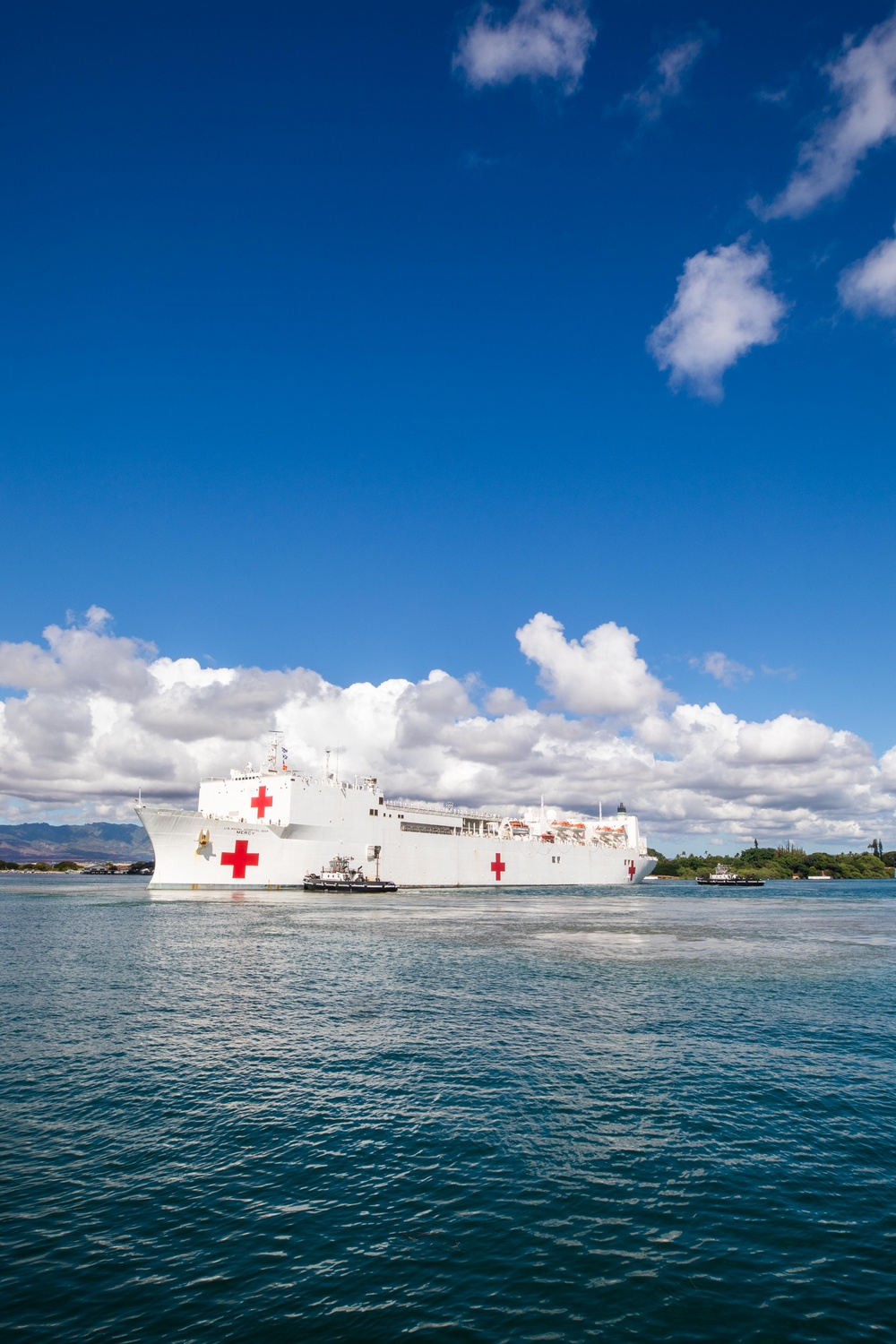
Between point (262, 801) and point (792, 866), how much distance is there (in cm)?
15671

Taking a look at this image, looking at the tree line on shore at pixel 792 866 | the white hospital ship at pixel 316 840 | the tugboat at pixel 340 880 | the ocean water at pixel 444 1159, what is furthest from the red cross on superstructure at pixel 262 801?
the tree line on shore at pixel 792 866

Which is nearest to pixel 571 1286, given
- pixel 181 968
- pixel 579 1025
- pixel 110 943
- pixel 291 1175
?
pixel 291 1175

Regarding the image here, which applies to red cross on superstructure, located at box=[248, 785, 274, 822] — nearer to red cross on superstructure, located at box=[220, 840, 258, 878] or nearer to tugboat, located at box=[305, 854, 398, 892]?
red cross on superstructure, located at box=[220, 840, 258, 878]

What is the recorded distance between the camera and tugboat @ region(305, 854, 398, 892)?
58844 mm

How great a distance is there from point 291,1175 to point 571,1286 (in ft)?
13.5

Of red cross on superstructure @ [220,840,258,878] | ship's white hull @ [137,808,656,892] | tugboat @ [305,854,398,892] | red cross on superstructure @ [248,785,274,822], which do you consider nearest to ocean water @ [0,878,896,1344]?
ship's white hull @ [137,808,656,892]

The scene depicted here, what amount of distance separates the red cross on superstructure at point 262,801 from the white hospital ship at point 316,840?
69 mm

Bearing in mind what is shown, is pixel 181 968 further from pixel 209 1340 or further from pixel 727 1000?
pixel 209 1340

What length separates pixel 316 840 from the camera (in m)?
59.2

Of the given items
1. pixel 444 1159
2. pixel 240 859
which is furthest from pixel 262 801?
pixel 444 1159

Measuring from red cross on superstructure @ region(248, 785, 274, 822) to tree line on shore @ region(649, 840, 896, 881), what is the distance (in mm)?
134868

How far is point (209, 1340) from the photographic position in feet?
21.2

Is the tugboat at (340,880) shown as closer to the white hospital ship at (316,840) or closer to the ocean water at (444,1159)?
the white hospital ship at (316,840)

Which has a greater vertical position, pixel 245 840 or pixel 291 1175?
pixel 245 840
